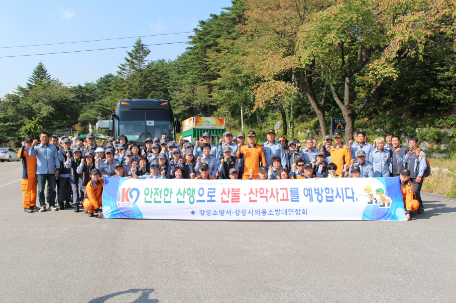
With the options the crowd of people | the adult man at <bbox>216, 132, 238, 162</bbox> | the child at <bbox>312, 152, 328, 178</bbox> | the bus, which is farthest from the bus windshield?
the child at <bbox>312, 152, 328, 178</bbox>

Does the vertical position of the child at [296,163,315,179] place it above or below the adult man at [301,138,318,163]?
below

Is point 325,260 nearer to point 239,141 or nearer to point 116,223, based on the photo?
point 116,223

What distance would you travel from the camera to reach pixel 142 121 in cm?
1356

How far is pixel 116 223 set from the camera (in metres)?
7.21

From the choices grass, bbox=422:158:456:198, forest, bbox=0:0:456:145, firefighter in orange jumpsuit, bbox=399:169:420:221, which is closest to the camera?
firefighter in orange jumpsuit, bbox=399:169:420:221

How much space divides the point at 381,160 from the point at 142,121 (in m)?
8.85

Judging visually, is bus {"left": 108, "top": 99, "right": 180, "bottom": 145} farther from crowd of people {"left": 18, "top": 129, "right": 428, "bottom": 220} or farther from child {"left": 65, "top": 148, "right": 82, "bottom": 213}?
child {"left": 65, "top": 148, "right": 82, "bottom": 213}

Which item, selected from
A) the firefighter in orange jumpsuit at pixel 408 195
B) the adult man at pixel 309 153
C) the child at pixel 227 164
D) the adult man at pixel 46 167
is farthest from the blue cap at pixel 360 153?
the adult man at pixel 46 167

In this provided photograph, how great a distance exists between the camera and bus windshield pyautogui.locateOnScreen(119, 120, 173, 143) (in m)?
13.3

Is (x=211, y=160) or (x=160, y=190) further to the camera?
(x=211, y=160)

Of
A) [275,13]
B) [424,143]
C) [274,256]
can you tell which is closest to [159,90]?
[275,13]

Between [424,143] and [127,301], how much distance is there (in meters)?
20.4

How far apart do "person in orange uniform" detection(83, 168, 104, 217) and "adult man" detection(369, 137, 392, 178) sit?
6.49 metres

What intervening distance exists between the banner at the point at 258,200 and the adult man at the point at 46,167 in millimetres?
1949
